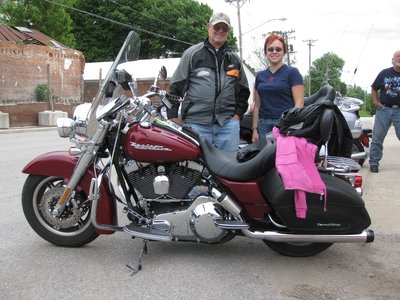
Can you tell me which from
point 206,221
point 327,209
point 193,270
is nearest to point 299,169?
point 327,209

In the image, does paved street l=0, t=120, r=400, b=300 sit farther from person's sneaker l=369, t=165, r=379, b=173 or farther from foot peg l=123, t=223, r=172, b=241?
person's sneaker l=369, t=165, r=379, b=173

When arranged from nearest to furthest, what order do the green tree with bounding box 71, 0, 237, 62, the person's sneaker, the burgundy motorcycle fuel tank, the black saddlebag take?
the black saddlebag
the burgundy motorcycle fuel tank
the person's sneaker
the green tree with bounding box 71, 0, 237, 62

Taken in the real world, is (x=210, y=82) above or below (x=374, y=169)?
above

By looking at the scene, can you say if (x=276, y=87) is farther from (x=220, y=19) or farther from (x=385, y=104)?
(x=385, y=104)

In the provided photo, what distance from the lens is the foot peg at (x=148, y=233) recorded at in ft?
11.7

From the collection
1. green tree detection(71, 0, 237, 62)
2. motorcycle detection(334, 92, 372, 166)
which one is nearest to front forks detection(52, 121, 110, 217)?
motorcycle detection(334, 92, 372, 166)

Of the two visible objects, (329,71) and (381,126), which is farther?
(329,71)

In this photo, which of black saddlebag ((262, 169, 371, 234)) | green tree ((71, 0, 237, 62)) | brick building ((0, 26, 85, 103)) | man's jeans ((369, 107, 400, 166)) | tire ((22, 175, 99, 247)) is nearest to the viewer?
black saddlebag ((262, 169, 371, 234))

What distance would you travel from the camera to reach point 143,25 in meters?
46.2

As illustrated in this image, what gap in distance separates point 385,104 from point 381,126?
0.36 m

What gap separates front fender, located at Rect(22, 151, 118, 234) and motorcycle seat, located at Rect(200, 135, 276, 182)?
88cm

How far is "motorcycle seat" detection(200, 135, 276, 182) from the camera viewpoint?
3471 mm

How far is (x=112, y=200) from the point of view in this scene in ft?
12.6

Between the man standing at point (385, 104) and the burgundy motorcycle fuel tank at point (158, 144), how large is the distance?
191 inches
